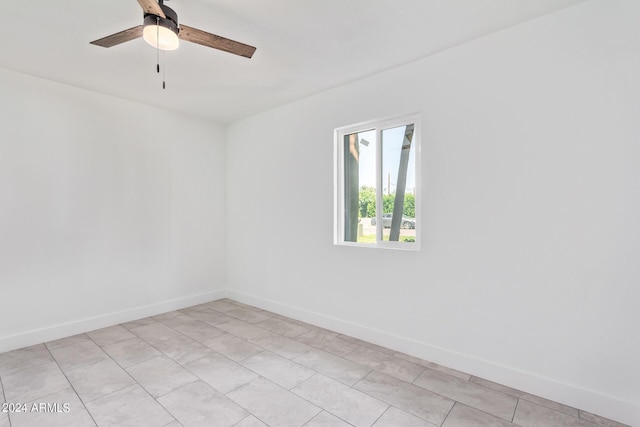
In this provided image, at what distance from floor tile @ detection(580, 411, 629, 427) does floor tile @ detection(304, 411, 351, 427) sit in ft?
4.93

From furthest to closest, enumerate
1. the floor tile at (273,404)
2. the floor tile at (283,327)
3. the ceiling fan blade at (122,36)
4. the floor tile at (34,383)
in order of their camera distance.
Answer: the floor tile at (283,327), the floor tile at (34,383), the floor tile at (273,404), the ceiling fan blade at (122,36)

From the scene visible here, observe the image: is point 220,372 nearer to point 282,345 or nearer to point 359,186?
point 282,345

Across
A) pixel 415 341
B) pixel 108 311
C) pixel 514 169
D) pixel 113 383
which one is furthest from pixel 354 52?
pixel 108 311

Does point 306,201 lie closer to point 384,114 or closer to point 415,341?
point 384,114

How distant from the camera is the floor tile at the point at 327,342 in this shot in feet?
9.65

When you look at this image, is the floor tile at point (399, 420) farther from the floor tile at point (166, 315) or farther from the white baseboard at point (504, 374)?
the floor tile at point (166, 315)

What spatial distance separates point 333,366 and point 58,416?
6.18ft

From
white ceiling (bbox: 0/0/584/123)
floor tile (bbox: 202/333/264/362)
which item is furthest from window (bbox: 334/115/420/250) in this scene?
floor tile (bbox: 202/333/264/362)

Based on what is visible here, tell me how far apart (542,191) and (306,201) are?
89.8 inches

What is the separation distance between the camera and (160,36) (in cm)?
176

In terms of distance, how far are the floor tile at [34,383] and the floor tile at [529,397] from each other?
311 cm

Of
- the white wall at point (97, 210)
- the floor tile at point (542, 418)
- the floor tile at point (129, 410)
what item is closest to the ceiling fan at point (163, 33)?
the white wall at point (97, 210)

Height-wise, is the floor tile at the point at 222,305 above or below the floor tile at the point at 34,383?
above

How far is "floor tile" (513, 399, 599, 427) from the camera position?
1.91 metres
